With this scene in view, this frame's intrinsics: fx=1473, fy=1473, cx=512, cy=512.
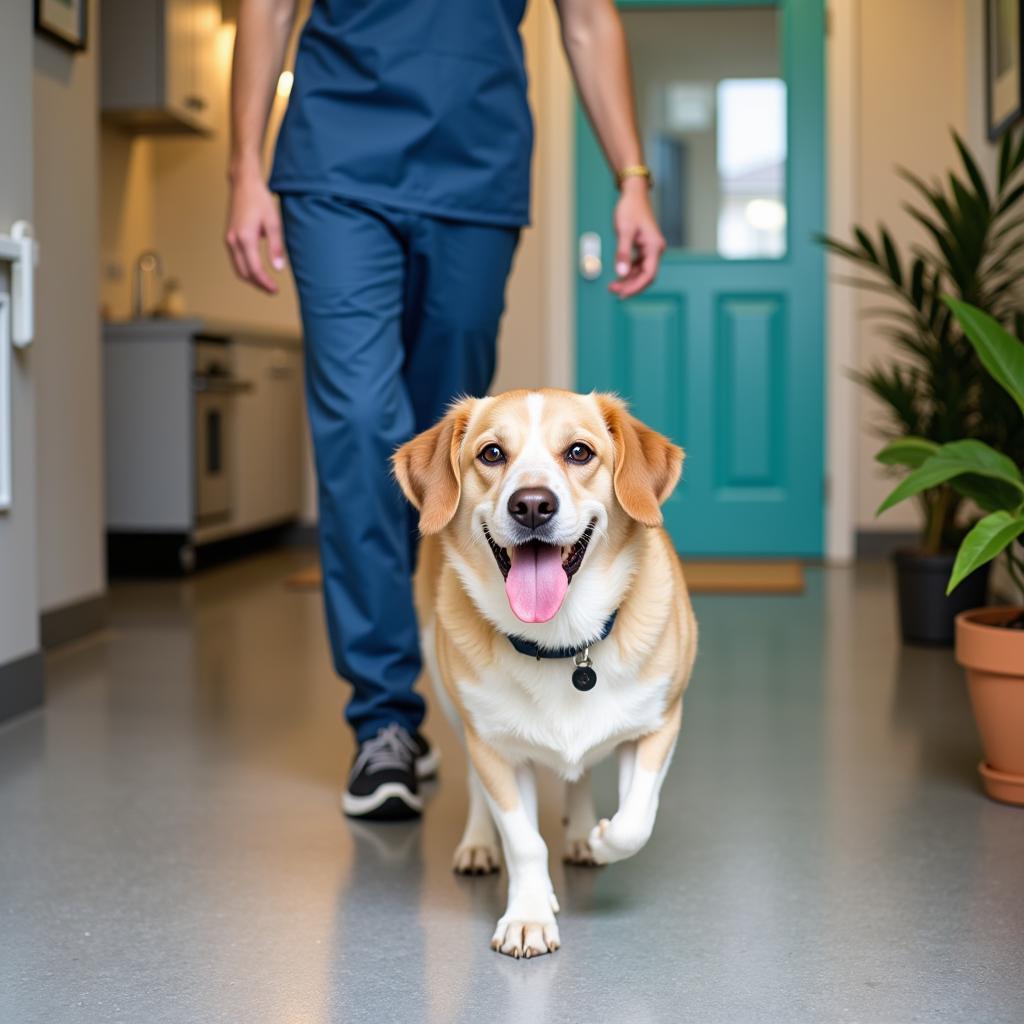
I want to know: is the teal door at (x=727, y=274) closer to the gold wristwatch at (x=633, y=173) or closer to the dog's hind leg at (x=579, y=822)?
the gold wristwatch at (x=633, y=173)

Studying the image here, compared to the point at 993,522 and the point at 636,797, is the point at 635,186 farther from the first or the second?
the point at 636,797

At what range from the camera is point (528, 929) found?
5.49ft

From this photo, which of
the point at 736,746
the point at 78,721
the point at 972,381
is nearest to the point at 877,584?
the point at 972,381

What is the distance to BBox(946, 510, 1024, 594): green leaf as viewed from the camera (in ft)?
6.63

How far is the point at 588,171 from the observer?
19.0 ft

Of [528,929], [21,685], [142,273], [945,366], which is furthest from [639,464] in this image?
[142,273]

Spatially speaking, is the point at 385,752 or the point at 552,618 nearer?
the point at 552,618

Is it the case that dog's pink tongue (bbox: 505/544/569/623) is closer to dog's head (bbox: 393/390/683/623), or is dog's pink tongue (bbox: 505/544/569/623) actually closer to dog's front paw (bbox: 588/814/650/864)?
dog's head (bbox: 393/390/683/623)

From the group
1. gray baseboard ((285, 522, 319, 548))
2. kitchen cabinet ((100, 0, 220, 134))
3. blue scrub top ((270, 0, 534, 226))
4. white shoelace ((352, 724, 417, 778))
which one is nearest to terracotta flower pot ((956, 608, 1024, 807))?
white shoelace ((352, 724, 417, 778))

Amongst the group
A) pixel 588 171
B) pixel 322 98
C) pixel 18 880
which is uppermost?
pixel 588 171

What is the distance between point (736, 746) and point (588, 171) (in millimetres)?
3538

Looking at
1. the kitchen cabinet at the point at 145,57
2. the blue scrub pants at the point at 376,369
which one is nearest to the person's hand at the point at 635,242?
the blue scrub pants at the point at 376,369

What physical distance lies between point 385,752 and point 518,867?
1.93 feet

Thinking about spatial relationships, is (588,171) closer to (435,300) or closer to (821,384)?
(821,384)
